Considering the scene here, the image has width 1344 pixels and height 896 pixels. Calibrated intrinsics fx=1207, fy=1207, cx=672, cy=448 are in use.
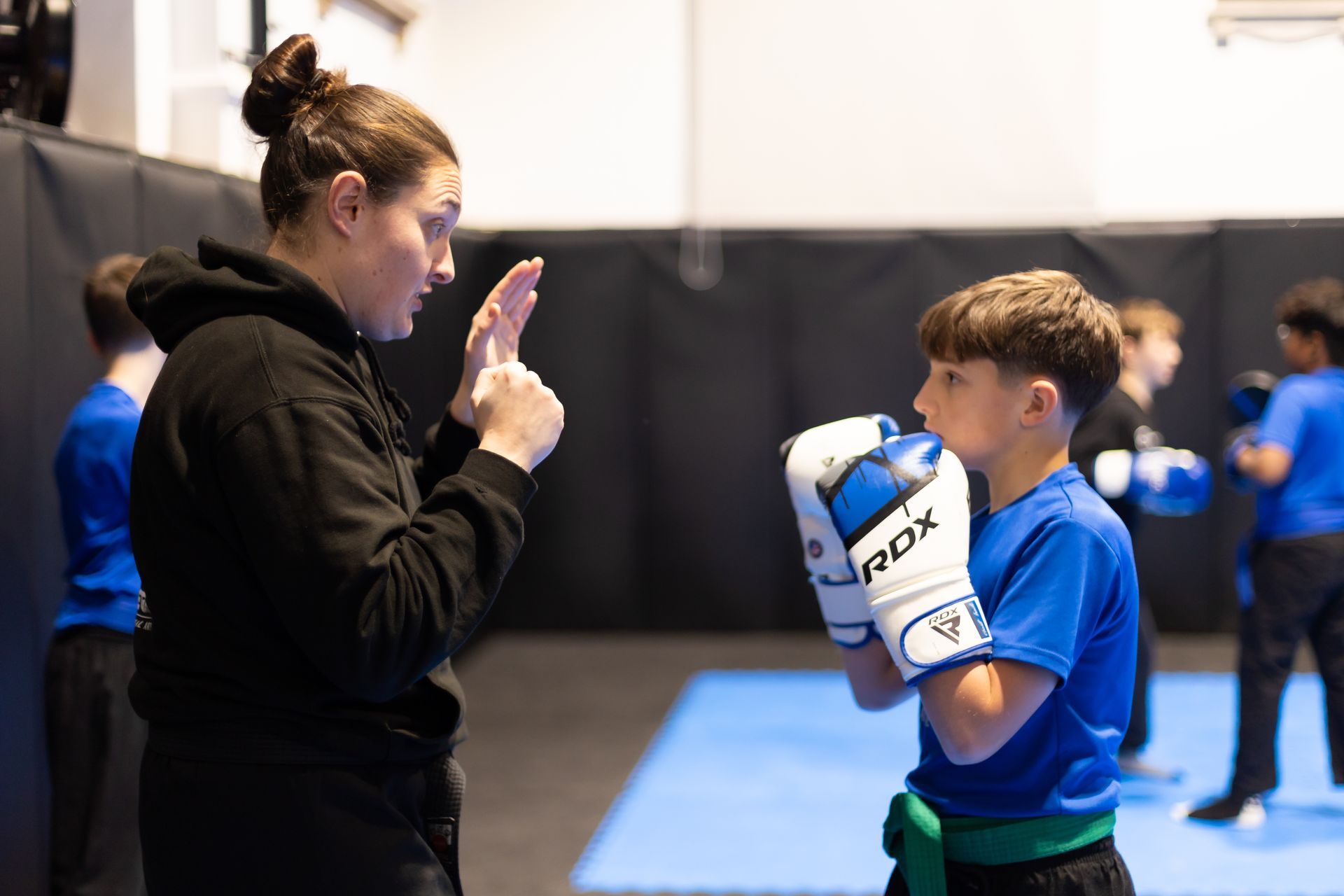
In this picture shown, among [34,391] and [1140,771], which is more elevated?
[34,391]

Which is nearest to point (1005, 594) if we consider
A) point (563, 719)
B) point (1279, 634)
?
point (1279, 634)

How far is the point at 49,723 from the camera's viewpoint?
246cm

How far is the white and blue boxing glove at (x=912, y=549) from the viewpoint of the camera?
51.6 inches

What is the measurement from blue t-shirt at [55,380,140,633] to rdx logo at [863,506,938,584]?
172cm

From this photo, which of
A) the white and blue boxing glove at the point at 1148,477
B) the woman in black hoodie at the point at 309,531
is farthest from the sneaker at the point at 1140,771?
the woman in black hoodie at the point at 309,531

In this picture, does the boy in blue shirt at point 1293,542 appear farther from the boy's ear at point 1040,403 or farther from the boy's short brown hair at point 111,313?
the boy's short brown hair at point 111,313

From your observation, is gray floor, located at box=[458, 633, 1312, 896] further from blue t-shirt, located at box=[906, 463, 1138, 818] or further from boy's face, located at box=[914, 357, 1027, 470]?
boy's face, located at box=[914, 357, 1027, 470]

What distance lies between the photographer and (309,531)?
42.5 inches

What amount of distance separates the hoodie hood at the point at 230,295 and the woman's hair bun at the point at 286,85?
164 mm

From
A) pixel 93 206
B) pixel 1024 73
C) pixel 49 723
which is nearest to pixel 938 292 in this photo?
pixel 1024 73

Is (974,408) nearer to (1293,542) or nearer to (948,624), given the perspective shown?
(948,624)

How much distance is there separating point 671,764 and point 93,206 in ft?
8.43

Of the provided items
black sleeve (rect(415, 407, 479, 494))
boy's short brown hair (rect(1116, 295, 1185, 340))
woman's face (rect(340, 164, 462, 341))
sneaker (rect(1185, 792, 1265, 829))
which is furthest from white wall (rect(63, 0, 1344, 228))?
woman's face (rect(340, 164, 462, 341))

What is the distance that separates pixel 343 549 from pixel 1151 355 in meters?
3.45
